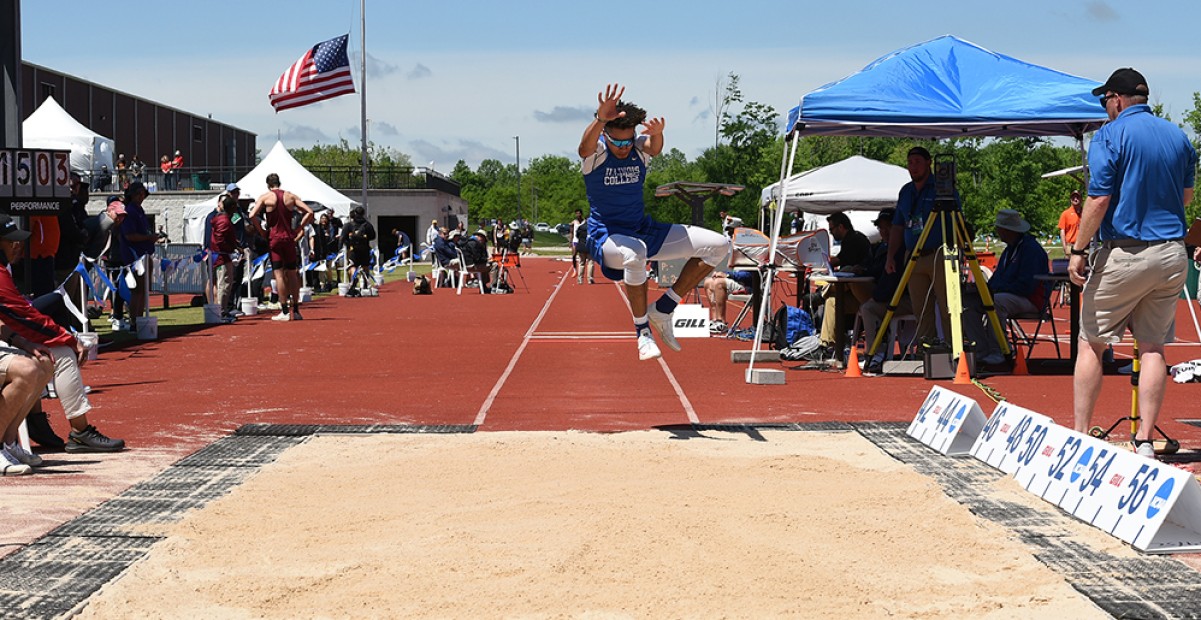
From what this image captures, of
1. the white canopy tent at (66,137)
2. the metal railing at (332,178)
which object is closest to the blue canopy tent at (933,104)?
the white canopy tent at (66,137)

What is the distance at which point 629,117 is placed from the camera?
30.9 ft

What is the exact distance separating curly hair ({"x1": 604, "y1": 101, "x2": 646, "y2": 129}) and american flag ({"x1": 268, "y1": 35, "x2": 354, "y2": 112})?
85.1ft

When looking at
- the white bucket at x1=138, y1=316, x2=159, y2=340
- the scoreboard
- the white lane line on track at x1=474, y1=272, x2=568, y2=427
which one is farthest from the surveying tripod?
the white bucket at x1=138, y1=316, x2=159, y2=340

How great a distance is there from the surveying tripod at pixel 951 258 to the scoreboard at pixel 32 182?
7296 mm

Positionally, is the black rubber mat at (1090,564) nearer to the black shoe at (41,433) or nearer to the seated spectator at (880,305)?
the black shoe at (41,433)

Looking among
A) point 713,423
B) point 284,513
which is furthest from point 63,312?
point 713,423

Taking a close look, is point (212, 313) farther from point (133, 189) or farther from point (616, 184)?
point (616, 184)

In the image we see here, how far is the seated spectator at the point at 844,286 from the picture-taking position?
1386cm

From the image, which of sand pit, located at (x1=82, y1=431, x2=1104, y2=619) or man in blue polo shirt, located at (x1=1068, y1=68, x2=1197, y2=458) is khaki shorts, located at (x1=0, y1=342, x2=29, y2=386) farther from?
man in blue polo shirt, located at (x1=1068, y1=68, x2=1197, y2=458)

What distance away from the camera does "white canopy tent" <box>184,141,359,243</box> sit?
37312mm

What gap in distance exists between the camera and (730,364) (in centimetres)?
1405

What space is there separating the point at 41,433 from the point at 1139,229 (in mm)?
6499

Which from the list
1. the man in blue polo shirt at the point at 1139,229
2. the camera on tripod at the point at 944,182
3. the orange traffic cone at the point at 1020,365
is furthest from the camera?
the orange traffic cone at the point at 1020,365

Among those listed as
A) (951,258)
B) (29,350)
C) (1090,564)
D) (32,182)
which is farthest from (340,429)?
(951,258)
